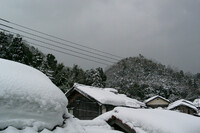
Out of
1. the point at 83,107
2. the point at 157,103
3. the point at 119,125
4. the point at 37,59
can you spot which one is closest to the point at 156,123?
the point at 119,125

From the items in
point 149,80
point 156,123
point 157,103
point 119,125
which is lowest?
point 157,103

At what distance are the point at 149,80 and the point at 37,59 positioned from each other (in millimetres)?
31143

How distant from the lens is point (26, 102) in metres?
2.16

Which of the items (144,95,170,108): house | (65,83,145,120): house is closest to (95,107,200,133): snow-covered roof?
(65,83,145,120): house

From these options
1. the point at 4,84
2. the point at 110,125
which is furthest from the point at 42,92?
the point at 110,125

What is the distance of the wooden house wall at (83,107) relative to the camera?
16.4 m

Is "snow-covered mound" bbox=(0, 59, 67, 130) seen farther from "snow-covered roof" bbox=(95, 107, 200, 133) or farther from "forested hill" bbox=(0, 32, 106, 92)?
"forested hill" bbox=(0, 32, 106, 92)

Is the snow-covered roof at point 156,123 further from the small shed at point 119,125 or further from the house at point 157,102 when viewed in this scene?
the house at point 157,102

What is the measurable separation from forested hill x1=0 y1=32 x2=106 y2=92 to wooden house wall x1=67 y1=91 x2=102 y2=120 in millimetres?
5969

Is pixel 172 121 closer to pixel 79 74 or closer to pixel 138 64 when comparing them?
pixel 79 74

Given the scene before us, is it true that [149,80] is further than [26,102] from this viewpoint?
Yes

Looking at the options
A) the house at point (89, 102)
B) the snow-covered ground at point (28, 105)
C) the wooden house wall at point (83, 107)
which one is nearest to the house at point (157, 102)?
the house at point (89, 102)

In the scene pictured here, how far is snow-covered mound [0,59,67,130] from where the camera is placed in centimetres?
203

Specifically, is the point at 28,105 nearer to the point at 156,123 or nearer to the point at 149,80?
the point at 156,123
